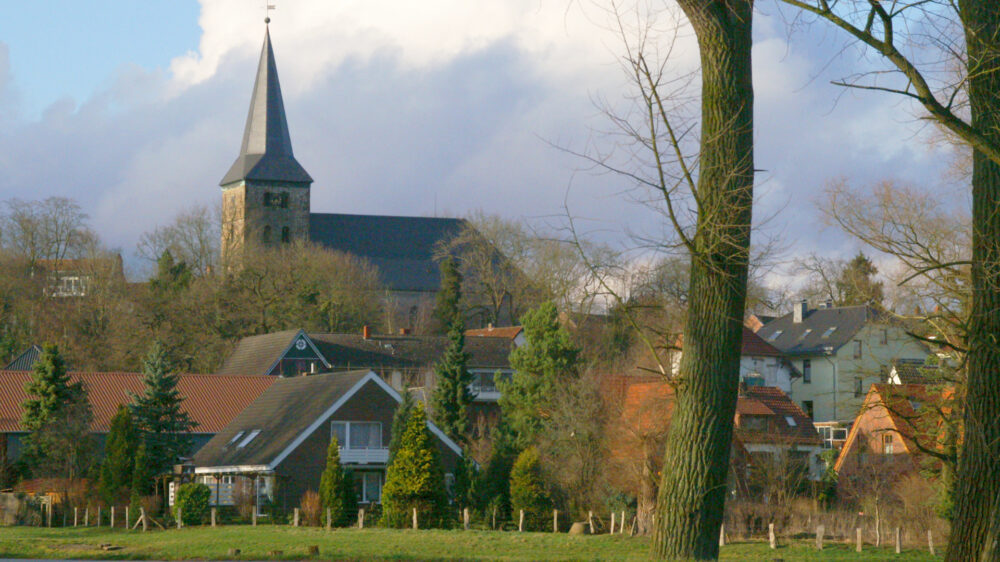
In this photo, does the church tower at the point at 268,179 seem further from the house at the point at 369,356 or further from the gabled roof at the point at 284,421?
the gabled roof at the point at 284,421

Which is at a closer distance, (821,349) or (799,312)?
(821,349)

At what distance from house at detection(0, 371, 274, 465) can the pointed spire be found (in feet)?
167

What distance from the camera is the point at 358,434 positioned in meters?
41.5

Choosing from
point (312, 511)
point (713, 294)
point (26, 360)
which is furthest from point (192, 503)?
point (26, 360)

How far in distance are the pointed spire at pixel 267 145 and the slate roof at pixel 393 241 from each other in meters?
7.37

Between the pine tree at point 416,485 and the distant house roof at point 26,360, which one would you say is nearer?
the pine tree at point 416,485

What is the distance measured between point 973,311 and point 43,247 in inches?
3006

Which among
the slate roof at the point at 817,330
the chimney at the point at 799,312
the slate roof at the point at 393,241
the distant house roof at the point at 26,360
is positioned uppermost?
the slate roof at the point at 393,241

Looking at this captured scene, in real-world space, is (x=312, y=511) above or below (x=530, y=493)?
below

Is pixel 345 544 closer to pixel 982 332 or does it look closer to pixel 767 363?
pixel 982 332

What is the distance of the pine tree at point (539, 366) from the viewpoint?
47.7 meters

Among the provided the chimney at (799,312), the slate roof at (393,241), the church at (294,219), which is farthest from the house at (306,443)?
the slate roof at (393,241)

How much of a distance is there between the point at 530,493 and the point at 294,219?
2810 inches

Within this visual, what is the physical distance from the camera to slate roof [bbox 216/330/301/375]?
62250mm
